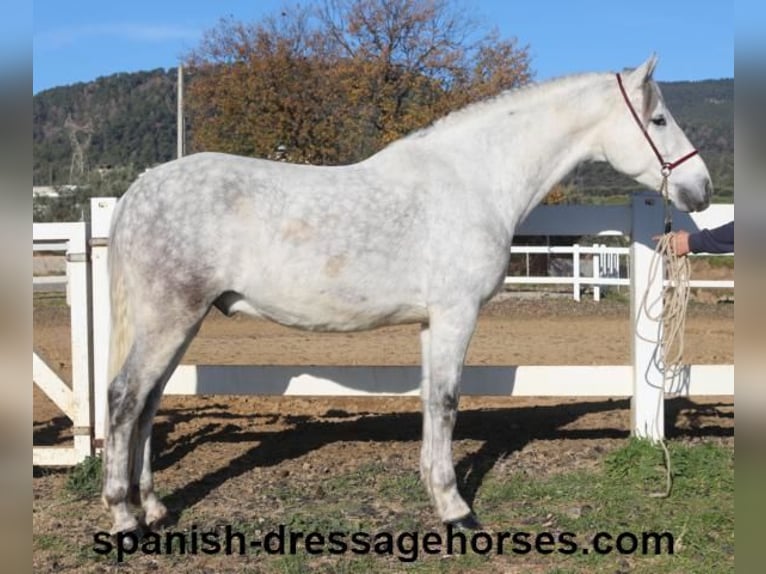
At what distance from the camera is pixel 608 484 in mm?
4812

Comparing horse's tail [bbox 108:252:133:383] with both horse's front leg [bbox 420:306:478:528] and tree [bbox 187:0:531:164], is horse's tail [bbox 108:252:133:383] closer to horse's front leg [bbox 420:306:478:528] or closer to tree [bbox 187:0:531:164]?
horse's front leg [bbox 420:306:478:528]

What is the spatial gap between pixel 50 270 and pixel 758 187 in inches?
800

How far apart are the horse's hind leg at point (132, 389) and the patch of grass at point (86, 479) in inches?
33.5

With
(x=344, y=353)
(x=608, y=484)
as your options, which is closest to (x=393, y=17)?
(x=344, y=353)

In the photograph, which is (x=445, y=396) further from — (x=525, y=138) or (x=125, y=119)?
(x=125, y=119)

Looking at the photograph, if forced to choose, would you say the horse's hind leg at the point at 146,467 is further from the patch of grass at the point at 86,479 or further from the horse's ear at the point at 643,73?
the horse's ear at the point at 643,73

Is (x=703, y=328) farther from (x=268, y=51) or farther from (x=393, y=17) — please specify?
(x=268, y=51)

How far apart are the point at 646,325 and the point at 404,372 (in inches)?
59.4

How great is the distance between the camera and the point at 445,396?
429cm

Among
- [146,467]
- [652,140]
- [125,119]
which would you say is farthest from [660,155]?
[125,119]

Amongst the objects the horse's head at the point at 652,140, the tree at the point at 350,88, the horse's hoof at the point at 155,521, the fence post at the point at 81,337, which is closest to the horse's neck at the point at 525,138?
the horse's head at the point at 652,140

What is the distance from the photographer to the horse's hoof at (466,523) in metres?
4.18

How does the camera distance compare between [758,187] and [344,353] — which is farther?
[344,353]

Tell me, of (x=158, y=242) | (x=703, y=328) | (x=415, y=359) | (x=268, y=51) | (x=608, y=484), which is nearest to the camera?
(x=158, y=242)
